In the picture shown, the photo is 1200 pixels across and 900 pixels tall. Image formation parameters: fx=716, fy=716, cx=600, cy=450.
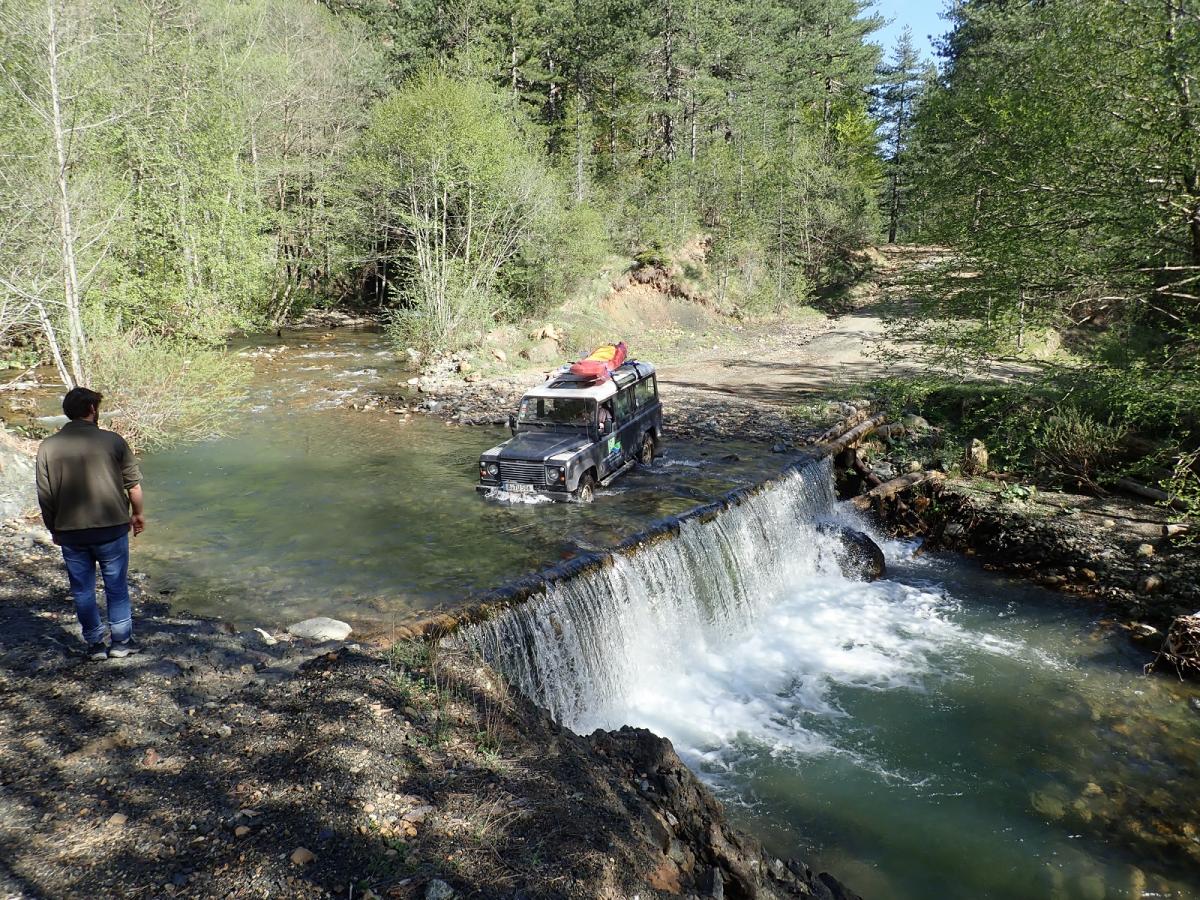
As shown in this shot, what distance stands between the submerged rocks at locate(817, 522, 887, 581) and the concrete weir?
4.91 ft

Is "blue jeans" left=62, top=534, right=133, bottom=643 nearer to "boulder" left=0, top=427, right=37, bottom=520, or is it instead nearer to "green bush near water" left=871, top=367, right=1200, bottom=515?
"boulder" left=0, top=427, right=37, bottom=520

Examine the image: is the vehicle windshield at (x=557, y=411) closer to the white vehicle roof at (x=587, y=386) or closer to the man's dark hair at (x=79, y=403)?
the white vehicle roof at (x=587, y=386)

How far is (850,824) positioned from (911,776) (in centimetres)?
120

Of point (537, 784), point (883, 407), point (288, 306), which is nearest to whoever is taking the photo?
point (537, 784)

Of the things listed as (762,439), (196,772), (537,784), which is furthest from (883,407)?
(196,772)

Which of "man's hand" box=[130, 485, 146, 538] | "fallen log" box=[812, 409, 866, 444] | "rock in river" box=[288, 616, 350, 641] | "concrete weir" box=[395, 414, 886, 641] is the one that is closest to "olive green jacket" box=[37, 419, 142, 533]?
"man's hand" box=[130, 485, 146, 538]

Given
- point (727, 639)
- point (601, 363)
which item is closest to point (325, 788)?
point (727, 639)

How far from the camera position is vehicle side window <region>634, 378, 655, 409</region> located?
45.7ft

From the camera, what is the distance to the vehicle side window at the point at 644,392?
45.7 ft

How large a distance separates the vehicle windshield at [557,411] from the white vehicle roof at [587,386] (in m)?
0.09

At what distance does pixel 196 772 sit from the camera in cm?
475

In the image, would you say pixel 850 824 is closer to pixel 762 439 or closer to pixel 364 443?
pixel 762 439

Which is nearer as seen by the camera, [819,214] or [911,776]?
[911,776]

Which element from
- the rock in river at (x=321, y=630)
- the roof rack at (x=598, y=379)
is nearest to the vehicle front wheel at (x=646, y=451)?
the roof rack at (x=598, y=379)
